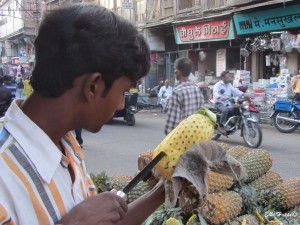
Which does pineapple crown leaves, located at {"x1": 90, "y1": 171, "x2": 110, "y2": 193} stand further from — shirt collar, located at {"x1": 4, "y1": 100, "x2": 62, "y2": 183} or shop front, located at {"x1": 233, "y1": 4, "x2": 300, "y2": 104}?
shop front, located at {"x1": 233, "y1": 4, "x2": 300, "y2": 104}

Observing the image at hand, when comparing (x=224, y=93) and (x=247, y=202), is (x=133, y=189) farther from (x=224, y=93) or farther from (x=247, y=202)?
(x=224, y=93)

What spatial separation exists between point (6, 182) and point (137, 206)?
0.57 metres

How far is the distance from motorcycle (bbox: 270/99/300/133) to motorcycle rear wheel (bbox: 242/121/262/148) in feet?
5.86

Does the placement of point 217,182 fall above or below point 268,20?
below

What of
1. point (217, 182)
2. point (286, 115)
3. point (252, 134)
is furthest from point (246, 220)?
point (286, 115)

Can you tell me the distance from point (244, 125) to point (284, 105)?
192 cm

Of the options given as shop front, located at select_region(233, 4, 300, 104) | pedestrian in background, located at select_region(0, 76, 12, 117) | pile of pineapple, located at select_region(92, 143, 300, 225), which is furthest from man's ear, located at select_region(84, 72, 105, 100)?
shop front, located at select_region(233, 4, 300, 104)

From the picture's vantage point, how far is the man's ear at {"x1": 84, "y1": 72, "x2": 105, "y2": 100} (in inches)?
36.4

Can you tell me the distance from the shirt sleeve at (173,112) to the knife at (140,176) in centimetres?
400

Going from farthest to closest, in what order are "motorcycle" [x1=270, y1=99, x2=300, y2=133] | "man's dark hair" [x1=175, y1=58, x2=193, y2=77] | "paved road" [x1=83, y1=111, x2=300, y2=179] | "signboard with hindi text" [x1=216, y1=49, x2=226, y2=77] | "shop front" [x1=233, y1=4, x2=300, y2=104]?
1. "signboard with hindi text" [x1=216, y1=49, x2=226, y2=77]
2. "shop front" [x1=233, y1=4, x2=300, y2=104]
3. "motorcycle" [x1=270, y1=99, x2=300, y2=133]
4. "paved road" [x1=83, y1=111, x2=300, y2=179]
5. "man's dark hair" [x1=175, y1=58, x2=193, y2=77]

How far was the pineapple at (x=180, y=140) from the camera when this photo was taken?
4.20ft

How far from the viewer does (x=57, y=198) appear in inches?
36.5

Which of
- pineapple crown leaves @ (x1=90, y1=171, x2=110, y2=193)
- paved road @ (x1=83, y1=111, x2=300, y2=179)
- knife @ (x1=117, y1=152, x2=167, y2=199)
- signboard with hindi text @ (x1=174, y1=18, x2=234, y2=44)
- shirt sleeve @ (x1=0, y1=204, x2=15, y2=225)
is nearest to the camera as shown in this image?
shirt sleeve @ (x1=0, y1=204, x2=15, y2=225)

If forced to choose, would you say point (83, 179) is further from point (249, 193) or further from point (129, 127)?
point (129, 127)
